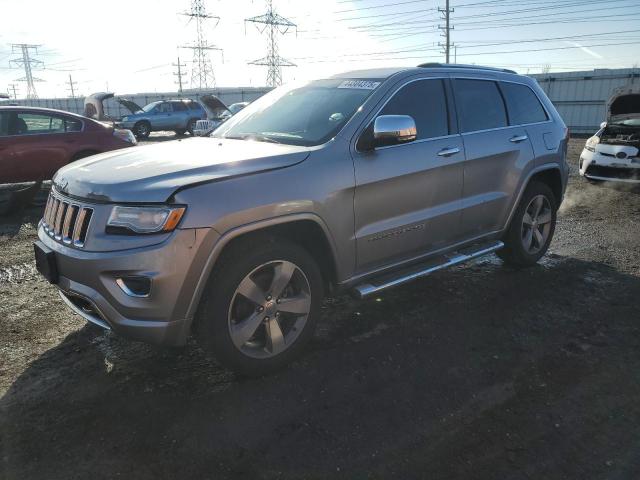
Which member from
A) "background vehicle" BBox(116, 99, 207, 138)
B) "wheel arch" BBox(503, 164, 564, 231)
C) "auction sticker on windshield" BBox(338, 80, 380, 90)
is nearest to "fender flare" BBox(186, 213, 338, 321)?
"auction sticker on windshield" BBox(338, 80, 380, 90)

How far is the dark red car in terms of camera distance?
803cm

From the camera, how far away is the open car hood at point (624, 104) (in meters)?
9.90

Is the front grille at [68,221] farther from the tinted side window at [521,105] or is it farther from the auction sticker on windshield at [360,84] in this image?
the tinted side window at [521,105]

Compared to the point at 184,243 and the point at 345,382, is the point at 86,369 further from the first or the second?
the point at 345,382

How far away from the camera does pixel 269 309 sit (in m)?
3.04

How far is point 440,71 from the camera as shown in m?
4.08

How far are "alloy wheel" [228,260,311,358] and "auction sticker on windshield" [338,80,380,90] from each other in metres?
1.48

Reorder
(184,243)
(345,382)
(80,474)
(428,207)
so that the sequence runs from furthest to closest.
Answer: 1. (428,207)
2. (345,382)
3. (184,243)
4. (80,474)

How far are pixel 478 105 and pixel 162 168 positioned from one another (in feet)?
9.35

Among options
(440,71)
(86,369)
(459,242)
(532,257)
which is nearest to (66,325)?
(86,369)

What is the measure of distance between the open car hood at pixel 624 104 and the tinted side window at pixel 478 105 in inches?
280

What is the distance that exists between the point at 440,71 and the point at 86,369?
345 centimetres

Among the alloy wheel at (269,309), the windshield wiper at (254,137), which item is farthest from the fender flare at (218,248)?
the windshield wiper at (254,137)

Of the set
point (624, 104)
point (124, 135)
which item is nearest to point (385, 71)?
point (124, 135)
